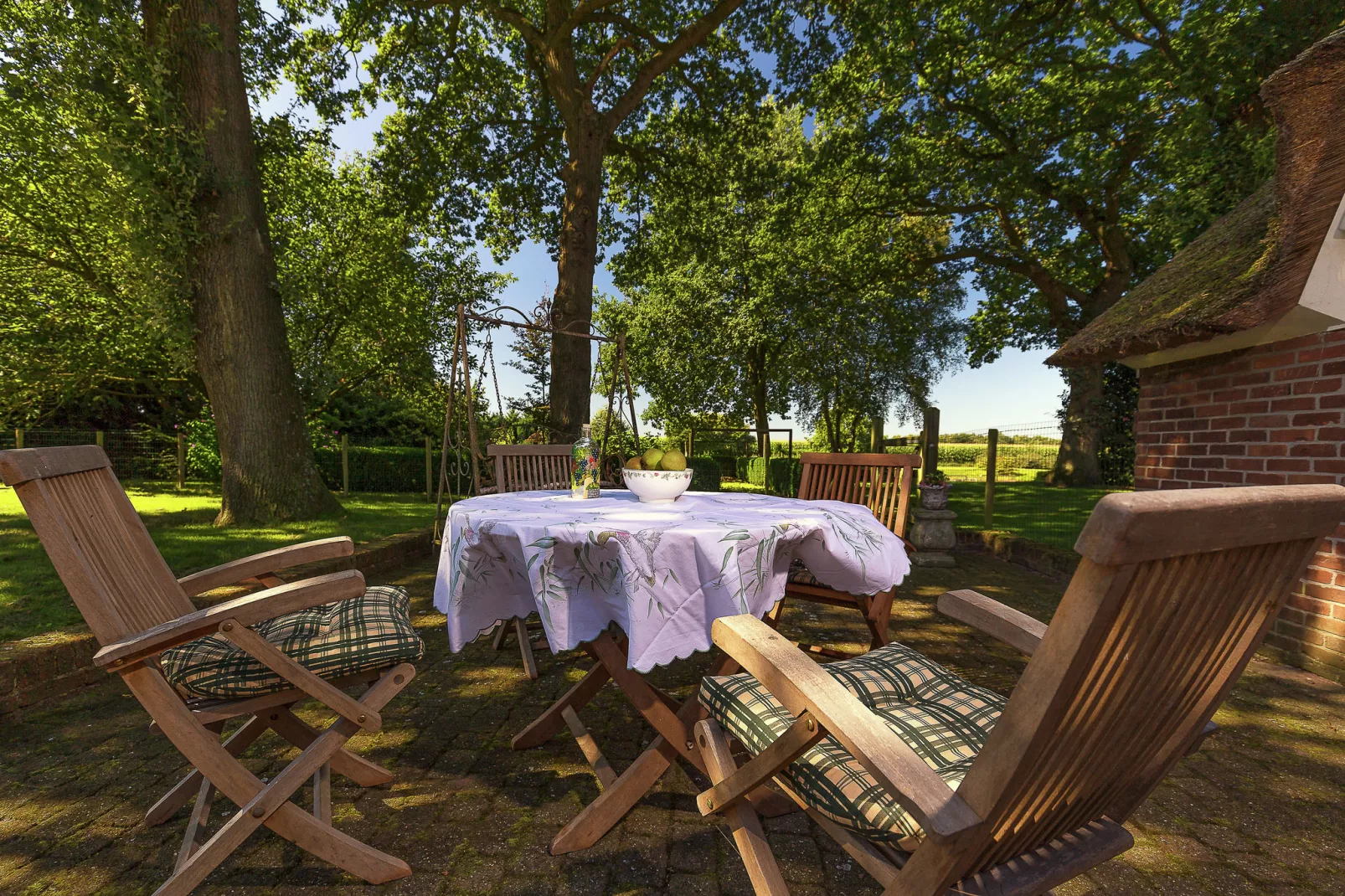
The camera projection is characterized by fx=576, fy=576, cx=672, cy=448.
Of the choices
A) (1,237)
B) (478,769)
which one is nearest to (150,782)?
(478,769)

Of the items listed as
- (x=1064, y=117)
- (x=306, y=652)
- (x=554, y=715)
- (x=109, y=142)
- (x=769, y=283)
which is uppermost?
(x=1064, y=117)

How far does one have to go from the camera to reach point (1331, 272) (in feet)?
10.3

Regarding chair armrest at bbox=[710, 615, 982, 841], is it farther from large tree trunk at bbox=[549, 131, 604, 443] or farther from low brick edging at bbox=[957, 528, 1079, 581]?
large tree trunk at bbox=[549, 131, 604, 443]

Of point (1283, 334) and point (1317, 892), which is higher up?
point (1283, 334)

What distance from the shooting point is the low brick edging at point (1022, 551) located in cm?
565

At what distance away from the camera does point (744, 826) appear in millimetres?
1346

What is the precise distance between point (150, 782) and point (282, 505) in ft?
17.0

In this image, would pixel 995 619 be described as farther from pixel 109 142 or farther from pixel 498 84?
pixel 498 84

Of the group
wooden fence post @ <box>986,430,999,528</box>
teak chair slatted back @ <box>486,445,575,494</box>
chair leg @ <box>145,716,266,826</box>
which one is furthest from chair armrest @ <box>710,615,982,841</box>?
wooden fence post @ <box>986,430,999,528</box>

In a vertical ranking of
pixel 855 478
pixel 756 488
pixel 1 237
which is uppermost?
pixel 1 237

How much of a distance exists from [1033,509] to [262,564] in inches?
450

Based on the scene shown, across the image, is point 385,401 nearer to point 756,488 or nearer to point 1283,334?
point 756,488

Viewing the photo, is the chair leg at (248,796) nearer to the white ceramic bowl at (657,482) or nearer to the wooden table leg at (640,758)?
the wooden table leg at (640,758)

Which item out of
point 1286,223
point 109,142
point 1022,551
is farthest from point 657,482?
point 109,142
